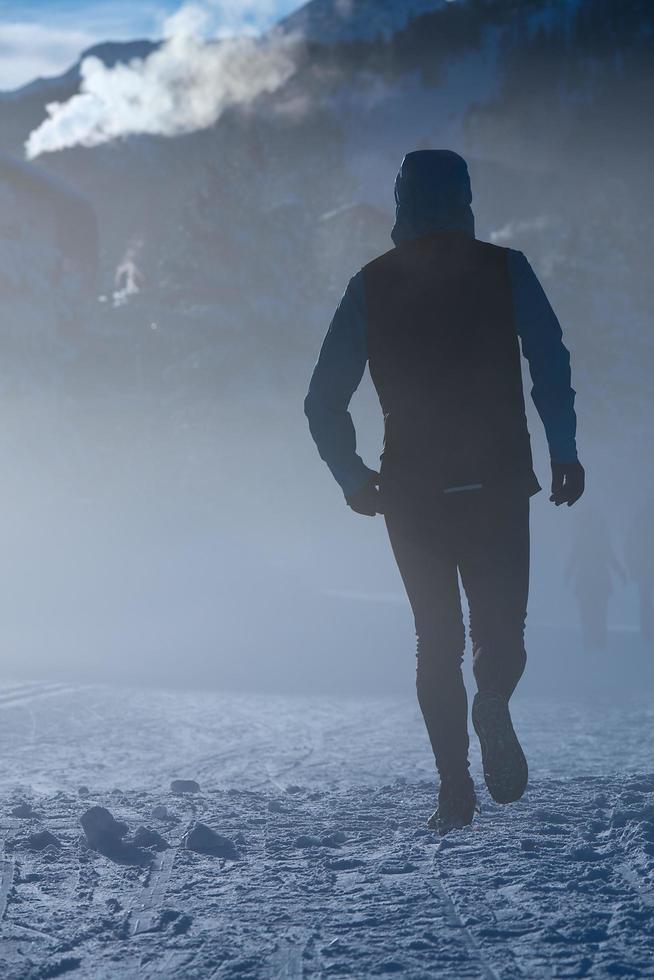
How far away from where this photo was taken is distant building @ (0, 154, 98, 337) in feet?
119

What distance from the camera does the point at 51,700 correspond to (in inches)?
329

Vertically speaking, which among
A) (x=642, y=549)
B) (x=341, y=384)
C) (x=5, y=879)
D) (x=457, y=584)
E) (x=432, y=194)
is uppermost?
(x=642, y=549)

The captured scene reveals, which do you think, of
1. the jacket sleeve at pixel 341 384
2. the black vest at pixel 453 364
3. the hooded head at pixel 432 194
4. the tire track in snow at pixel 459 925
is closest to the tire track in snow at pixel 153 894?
the tire track in snow at pixel 459 925

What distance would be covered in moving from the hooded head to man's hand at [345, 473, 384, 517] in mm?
718

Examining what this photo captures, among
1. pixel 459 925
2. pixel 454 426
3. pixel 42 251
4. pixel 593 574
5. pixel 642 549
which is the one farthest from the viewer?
pixel 42 251

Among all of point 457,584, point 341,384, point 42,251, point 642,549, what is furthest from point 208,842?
point 42,251

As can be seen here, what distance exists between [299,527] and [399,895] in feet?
160

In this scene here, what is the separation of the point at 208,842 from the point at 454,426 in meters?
1.42

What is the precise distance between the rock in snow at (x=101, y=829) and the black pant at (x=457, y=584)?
101 centimetres

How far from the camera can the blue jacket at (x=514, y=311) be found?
2826 millimetres

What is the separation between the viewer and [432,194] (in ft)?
9.29

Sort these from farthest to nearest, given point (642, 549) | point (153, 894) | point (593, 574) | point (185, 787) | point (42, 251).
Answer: point (42, 251) → point (642, 549) → point (593, 574) → point (185, 787) → point (153, 894)

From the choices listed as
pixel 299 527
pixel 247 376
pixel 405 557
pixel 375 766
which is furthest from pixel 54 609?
pixel 247 376

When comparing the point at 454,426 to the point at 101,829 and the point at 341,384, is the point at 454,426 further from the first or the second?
the point at 101,829
